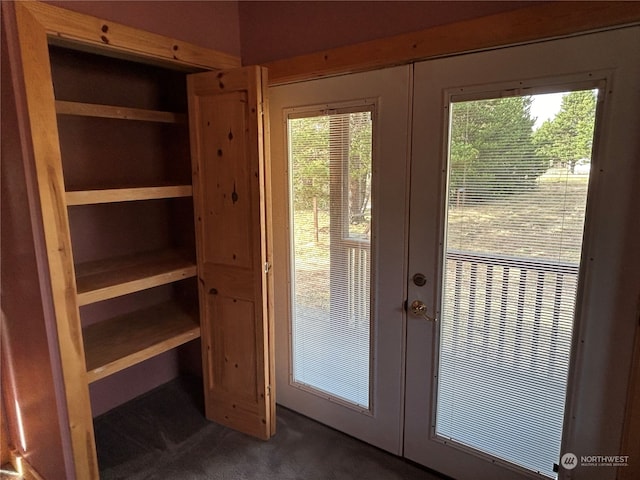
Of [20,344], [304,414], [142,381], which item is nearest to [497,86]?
[304,414]

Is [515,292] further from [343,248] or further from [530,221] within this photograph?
[343,248]

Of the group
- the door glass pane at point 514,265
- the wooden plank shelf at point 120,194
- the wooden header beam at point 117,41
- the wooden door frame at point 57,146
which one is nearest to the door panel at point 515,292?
the door glass pane at point 514,265

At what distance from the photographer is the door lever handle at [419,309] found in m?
1.83

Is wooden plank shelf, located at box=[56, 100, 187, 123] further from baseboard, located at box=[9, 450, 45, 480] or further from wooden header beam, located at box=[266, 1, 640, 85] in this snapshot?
baseboard, located at box=[9, 450, 45, 480]

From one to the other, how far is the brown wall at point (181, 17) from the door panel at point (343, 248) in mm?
392

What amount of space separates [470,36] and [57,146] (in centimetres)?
162

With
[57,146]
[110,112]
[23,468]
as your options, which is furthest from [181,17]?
[23,468]

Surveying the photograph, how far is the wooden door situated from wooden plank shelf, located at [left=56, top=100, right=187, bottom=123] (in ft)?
0.88

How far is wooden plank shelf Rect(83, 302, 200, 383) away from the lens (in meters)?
1.93

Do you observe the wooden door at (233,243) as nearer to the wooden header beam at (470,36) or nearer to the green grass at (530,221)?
the wooden header beam at (470,36)

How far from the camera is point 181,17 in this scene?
6.33 ft

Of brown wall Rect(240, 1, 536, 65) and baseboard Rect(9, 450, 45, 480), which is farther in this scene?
baseboard Rect(9, 450, 45, 480)

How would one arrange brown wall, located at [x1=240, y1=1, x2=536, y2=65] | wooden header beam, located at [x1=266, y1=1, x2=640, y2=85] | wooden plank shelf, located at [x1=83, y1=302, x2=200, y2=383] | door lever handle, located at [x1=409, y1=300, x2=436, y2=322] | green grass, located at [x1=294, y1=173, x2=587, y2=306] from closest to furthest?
wooden header beam, located at [x1=266, y1=1, x2=640, y2=85] → green grass, located at [x1=294, y1=173, x2=587, y2=306] → brown wall, located at [x1=240, y1=1, x2=536, y2=65] → door lever handle, located at [x1=409, y1=300, x2=436, y2=322] → wooden plank shelf, located at [x1=83, y1=302, x2=200, y2=383]

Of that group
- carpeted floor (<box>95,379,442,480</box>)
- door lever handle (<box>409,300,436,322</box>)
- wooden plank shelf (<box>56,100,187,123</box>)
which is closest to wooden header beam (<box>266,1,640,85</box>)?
wooden plank shelf (<box>56,100,187,123</box>)
